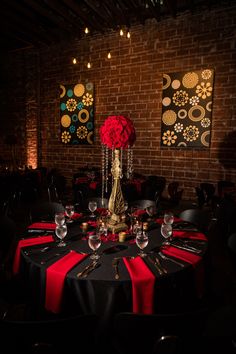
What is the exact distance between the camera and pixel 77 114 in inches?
289

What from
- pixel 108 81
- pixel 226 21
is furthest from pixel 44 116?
pixel 226 21

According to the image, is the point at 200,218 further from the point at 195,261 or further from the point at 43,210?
the point at 43,210

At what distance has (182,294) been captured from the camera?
5.63ft

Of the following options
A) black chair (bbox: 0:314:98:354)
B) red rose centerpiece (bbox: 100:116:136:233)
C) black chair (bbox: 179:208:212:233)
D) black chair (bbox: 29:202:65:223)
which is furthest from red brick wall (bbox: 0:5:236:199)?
black chair (bbox: 0:314:98:354)

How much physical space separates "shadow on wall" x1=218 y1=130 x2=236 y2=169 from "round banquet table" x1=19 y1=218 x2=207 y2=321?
13.7 feet

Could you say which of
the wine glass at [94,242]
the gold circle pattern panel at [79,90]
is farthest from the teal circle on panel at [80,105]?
the wine glass at [94,242]

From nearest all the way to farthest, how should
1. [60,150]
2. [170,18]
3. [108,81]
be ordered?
[170,18]
[108,81]
[60,150]

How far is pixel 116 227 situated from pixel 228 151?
13.9 ft

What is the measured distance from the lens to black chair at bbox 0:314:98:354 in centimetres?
111

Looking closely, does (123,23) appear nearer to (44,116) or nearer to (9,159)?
(44,116)

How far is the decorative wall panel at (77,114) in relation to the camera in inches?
282

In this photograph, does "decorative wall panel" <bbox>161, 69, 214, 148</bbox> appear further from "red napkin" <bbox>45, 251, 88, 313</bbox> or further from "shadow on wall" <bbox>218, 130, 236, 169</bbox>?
"red napkin" <bbox>45, 251, 88, 313</bbox>

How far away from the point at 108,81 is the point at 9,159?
15.4 feet

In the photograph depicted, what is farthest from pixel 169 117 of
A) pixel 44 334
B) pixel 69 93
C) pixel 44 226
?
pixel 44 334
